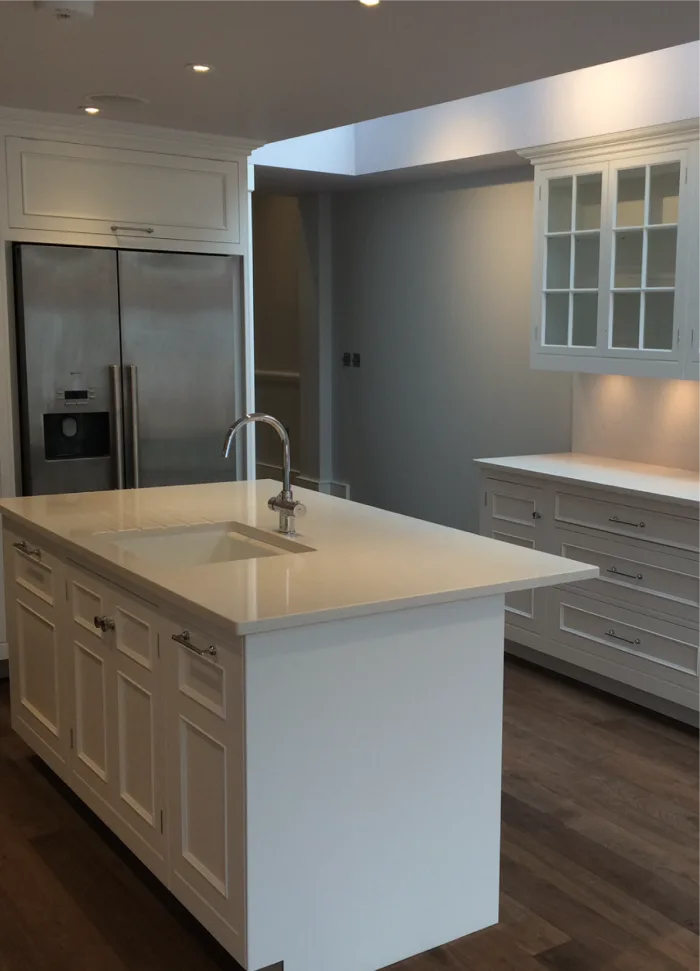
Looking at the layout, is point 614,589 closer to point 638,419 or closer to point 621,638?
point 621,638

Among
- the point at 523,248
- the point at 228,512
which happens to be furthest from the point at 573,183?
the point at 228,512

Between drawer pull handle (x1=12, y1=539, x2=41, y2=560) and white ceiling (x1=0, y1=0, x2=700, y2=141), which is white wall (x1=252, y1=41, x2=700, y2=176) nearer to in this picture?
white ceiling (x1=0, y1=0, x2=700, y2=141)

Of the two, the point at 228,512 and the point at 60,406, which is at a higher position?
the point at 60,406

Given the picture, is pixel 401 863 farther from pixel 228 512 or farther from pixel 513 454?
pixel 513 454

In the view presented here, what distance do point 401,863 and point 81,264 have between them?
9.43ft

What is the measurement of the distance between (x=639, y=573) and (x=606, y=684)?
1.78 feet

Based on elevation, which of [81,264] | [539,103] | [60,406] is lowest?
[60,406]

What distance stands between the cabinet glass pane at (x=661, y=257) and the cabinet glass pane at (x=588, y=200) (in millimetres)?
300

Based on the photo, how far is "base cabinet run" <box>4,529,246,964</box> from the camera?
2.15 meters

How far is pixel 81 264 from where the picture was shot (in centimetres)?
423

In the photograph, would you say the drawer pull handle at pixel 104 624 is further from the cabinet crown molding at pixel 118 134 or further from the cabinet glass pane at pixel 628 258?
the cabinet glass pane at pixel 628 258

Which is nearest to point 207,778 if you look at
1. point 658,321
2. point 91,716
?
point 91,716

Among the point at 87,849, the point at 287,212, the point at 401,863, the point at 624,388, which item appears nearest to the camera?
the point at 401,863

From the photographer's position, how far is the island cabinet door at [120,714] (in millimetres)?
2449
